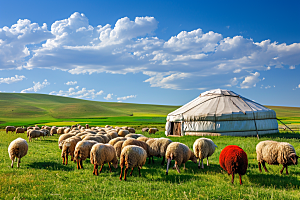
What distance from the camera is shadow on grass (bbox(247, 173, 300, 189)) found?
830 centimetres

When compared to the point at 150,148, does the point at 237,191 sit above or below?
below

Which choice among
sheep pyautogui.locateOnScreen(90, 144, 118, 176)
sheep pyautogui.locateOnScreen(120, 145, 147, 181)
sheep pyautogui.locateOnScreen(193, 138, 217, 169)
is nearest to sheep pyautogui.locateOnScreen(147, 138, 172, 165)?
sheep pyautogui.locateOnScreen(193, 138, 217, 169)

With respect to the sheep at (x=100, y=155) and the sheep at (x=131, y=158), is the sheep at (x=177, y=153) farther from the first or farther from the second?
the sheep at (x=100, y=155)

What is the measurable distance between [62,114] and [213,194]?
85.2 meters

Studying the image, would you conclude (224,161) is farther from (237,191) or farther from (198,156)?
(198,156)

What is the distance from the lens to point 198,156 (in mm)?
10961

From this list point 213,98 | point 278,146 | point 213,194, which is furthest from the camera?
point 213,98

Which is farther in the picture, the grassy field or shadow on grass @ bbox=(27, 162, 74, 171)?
shadow on grass @ bbox=(27, 162, 74, 171)

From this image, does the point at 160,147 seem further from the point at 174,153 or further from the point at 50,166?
the point at 50,166

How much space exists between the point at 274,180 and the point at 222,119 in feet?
46.5

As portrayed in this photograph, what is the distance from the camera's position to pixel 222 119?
22.6 metres

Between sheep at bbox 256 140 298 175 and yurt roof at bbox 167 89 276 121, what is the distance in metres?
12.7

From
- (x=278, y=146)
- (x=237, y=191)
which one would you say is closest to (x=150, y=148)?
(x=237, y=191)

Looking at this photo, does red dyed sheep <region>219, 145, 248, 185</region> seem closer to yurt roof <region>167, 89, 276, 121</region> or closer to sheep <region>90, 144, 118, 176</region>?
sheep <region>90, 144, 118, 176</region>
